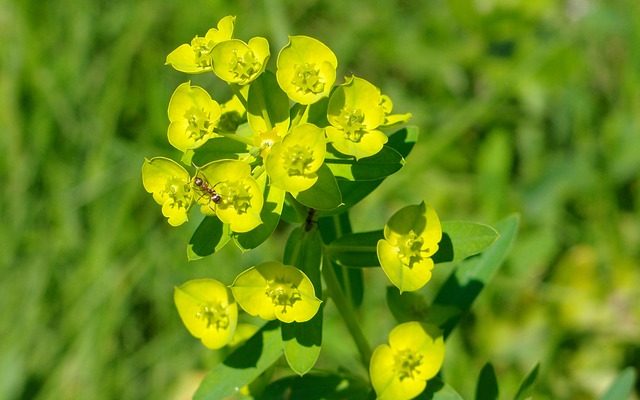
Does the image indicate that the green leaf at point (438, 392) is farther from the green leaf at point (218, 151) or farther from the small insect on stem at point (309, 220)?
the green leaf at point (218, 151)

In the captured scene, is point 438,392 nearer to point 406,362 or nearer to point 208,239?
point 406,362

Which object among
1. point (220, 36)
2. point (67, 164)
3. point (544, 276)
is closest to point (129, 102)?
point (67, 164)

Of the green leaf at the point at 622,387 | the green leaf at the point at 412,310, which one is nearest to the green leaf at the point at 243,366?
the green leaf at the point at 412,310

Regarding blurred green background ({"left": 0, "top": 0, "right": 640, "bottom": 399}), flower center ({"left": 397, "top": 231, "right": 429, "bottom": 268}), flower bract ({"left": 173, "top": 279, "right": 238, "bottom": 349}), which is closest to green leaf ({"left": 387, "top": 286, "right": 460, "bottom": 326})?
flower center ({"left": 397, "top": 231, "right": 429, "bottom": 268})

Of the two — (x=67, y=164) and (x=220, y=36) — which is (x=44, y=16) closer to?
(x=67, y=164)

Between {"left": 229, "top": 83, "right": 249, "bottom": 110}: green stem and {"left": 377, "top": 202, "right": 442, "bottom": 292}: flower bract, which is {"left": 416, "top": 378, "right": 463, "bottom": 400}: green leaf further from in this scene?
{"left": 229, "top": 83, "right": 249, "bottom": 110}: green stem
